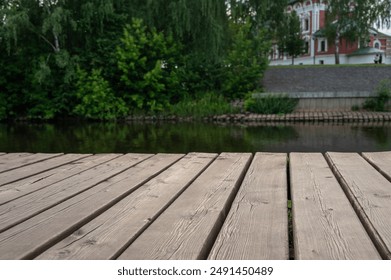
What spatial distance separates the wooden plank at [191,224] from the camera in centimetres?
126

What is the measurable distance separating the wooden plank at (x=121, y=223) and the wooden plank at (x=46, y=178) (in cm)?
55

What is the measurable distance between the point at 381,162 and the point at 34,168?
225 cm

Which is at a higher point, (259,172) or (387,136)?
(259,172)

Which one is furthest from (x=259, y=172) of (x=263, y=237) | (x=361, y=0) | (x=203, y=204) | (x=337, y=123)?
(x=361, y=0)

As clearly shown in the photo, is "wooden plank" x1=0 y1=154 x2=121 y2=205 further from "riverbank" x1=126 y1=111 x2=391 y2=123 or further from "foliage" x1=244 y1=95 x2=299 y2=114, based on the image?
"foliage" x1=244 y1=95 x2=299 y2=114

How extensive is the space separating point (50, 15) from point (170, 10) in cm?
469

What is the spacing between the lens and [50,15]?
600 inches

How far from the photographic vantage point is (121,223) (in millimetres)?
1536

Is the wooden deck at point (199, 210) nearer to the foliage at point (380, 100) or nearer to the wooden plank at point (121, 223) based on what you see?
the wooden plank at point (121, 223)

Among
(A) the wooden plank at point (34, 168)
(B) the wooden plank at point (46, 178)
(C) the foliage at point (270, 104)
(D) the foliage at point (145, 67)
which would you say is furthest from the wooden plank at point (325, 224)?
(D) the foliage at point (145, 67)

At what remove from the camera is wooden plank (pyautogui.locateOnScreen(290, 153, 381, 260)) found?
124 centimetres

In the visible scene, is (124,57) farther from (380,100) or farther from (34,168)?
(34,168)

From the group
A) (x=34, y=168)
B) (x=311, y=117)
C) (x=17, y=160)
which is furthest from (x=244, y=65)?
(x=34, y=168)

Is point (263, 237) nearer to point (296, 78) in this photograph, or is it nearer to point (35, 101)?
point (35, 101)
